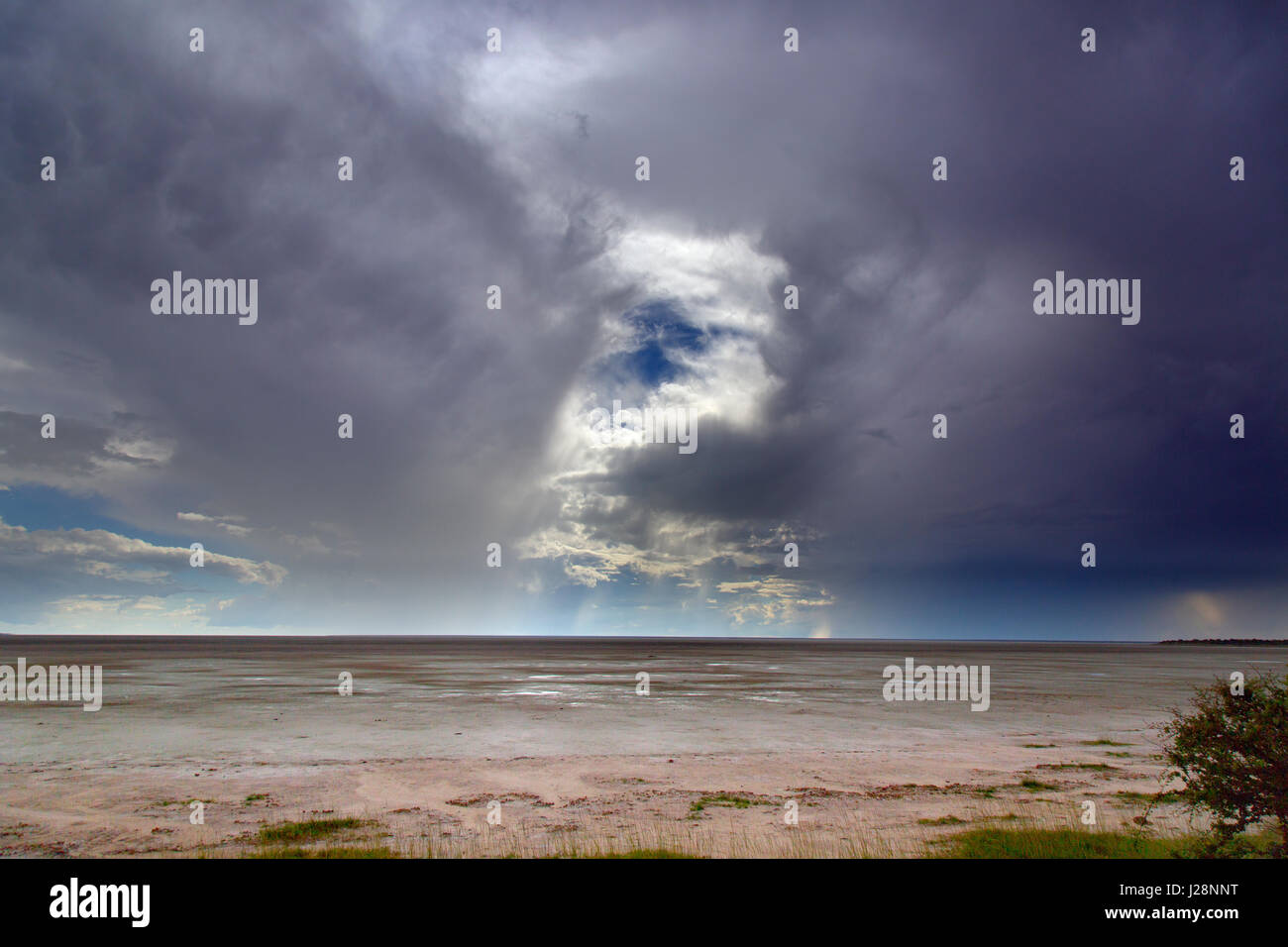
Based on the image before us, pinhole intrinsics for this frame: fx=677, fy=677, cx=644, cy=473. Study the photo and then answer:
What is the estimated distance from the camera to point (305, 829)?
14.0 meters

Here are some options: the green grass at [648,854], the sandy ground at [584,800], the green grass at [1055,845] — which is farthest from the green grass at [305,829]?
the green grass at [1055,845]

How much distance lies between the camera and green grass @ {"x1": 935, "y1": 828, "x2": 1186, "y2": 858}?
441 inches

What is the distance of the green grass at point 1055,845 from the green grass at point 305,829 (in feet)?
38.5

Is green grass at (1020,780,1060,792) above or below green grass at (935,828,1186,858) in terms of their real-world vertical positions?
below

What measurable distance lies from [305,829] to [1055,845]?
564 inches

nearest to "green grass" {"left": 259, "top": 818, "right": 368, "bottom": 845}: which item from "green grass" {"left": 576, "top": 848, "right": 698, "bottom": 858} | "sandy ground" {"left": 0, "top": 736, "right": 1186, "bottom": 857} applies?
"sandy ground" {"left": 0, "top": 736, "right": 1186, "bottom": 857}

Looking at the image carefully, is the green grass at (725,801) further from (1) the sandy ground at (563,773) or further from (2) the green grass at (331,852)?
(2) the green grass at (331,852)

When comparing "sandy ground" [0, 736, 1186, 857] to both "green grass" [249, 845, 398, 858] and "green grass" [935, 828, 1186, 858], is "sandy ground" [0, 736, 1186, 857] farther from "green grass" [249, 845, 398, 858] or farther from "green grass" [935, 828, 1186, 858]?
"green grass" [935, 828, 1186, 858]

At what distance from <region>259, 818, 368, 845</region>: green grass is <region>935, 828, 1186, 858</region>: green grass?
1173 centimetres

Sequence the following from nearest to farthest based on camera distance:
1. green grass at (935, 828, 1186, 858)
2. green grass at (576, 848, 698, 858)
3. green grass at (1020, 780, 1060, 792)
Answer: green grass at (935, 828, 1186, 858) < green grass at (576, 848, 698, 858) < green grass at (1020, 780, 1060, 792)

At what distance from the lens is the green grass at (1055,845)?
11195 millimetres
